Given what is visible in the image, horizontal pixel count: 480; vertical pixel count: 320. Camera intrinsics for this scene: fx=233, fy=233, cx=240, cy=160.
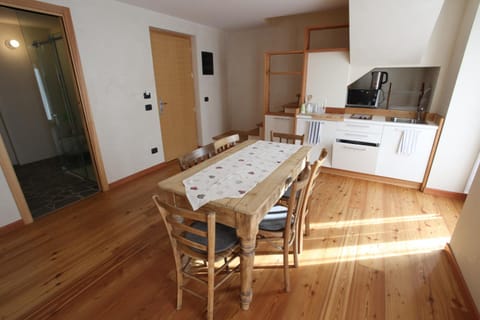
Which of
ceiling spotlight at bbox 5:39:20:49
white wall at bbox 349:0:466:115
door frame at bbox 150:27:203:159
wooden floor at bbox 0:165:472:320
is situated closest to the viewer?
wooden floor at bbox 0:165:472:320

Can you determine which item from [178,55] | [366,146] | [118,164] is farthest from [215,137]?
[366,146]

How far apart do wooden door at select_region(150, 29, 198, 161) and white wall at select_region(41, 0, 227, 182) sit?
18 centimetres

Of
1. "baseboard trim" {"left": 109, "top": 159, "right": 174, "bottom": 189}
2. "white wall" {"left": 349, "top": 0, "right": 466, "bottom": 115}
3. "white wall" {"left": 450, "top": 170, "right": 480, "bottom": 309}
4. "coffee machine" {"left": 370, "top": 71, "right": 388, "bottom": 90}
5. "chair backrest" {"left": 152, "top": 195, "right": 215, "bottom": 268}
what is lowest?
"baseboard trim" {"left": 109, "top": 159, "right": 174, "bottom": 189}

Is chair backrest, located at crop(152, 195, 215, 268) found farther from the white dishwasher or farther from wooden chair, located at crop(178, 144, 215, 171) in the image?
the white dishwasher

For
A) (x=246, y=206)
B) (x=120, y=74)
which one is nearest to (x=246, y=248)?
(x=246, y=206)

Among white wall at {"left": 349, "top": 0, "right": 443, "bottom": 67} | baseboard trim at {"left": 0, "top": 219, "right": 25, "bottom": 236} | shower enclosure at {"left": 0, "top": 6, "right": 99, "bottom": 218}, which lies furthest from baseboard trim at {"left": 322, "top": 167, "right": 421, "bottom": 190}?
baseboard trim at {"left": 0, "top": 219, "right": 25, "bottom": 236}

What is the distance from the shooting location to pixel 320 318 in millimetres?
1464

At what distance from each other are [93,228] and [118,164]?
1066 mm

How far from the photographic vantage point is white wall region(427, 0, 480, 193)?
94.7 inches

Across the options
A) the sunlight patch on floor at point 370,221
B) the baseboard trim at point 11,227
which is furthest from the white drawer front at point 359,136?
the baseboard trim at point 11,227

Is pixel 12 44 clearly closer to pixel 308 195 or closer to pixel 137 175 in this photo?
Answer: pixel 137 175

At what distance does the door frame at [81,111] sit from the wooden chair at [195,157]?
1637 millimetres

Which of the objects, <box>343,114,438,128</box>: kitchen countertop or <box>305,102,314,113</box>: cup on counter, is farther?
<box>305,102,314,113</box>: cup on counter

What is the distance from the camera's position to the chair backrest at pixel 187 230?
3.69 feet
